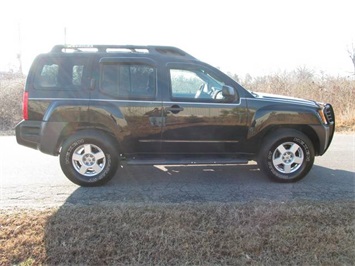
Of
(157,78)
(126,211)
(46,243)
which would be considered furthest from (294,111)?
(46,243)

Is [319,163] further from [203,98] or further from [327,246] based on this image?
[327,246]

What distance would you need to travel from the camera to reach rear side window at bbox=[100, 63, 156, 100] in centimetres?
462

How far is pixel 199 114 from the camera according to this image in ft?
15.4

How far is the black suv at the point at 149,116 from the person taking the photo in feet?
15.0

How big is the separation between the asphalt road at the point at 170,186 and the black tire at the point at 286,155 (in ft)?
0.59

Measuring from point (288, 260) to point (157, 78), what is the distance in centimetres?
303

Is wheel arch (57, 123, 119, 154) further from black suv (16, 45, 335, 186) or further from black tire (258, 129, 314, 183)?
black tire (258, 129, 314, 183)

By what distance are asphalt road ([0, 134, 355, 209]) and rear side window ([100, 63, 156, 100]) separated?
1403 mm

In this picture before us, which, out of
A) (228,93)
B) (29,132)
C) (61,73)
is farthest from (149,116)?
(29,132)

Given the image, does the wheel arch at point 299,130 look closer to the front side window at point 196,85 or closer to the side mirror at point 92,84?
the front side window at point 196,85

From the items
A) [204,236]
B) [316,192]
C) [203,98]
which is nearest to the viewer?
[204,236]

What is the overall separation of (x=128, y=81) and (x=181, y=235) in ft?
8.29

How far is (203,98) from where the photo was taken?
473cm

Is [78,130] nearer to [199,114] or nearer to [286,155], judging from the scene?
[199,114]
